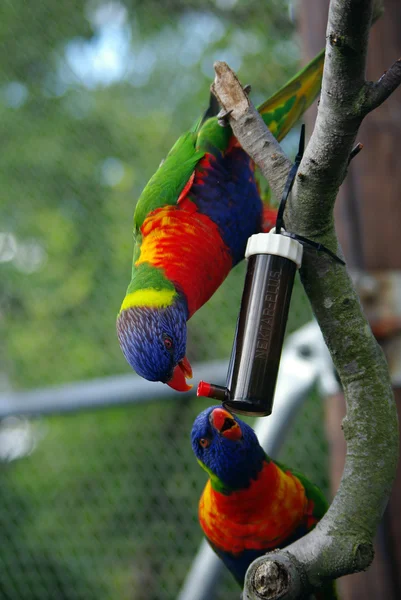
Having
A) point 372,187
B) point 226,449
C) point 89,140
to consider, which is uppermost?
point 89,140

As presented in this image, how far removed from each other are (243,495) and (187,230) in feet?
1.46

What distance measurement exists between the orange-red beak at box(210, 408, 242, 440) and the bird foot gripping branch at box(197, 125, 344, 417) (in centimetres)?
32

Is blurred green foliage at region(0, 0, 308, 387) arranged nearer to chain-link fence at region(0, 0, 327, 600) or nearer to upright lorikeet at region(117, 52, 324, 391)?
chain-link fence at region(0, 0, 327, 600)

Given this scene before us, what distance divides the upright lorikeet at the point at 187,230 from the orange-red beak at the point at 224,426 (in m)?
0.09

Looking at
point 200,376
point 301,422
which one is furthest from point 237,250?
point 301,422

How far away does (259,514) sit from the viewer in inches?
41.4

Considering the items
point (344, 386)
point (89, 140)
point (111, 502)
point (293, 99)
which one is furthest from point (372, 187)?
point (111, 502)

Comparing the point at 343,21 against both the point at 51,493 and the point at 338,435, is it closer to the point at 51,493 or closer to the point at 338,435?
the point at 338,435

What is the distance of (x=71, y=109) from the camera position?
2191mm

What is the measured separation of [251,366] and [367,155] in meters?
1.01

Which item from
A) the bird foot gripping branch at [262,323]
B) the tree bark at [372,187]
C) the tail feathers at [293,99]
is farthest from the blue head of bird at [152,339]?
the tree bark at [372,187]

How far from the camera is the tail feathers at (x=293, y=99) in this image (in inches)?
47.4

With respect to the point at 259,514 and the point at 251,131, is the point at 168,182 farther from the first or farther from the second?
the point at 259,514

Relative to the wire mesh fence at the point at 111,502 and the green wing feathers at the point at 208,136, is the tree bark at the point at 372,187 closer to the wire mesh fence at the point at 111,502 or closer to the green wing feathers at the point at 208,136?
the green wing feathers at the point at 208,136
